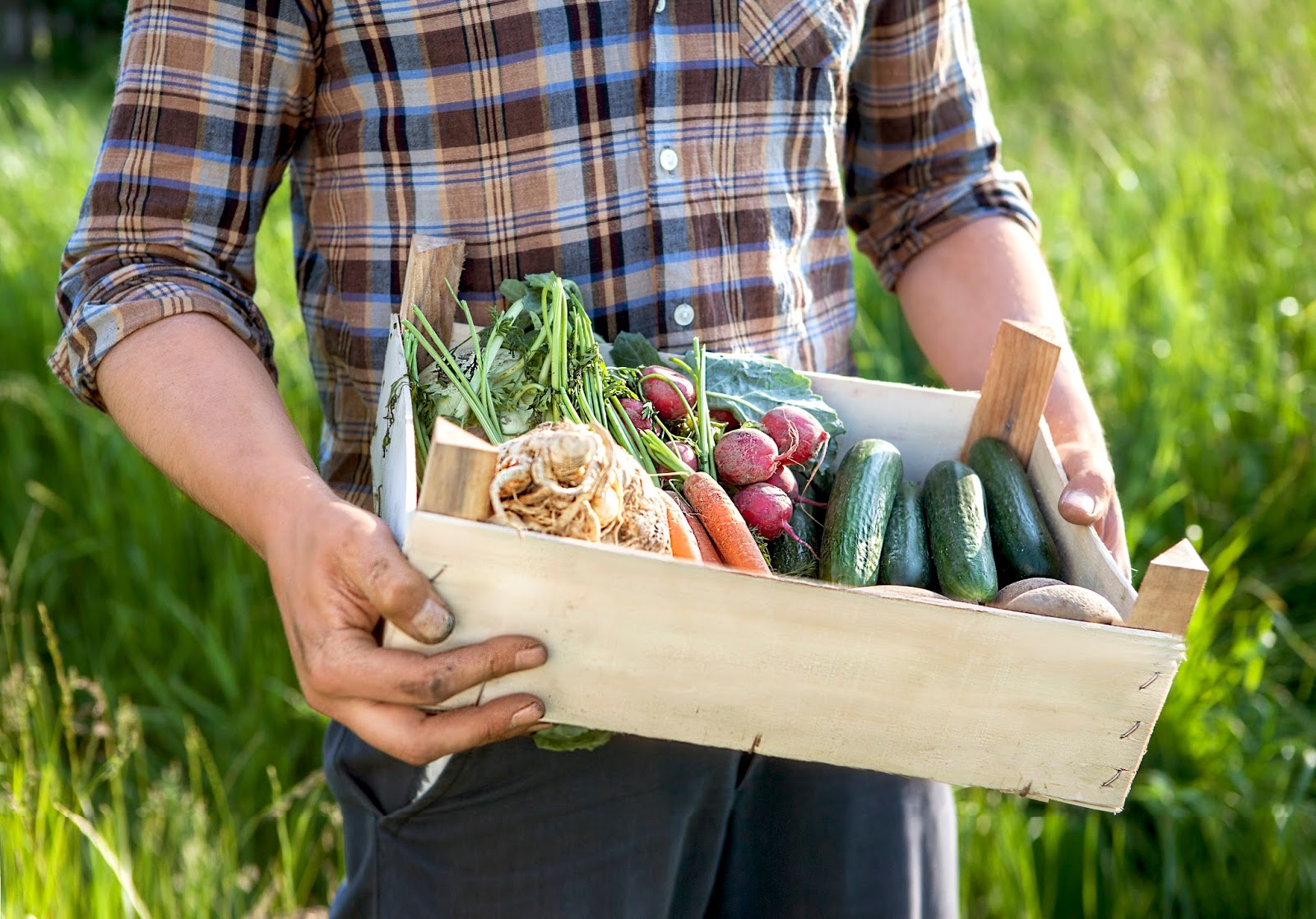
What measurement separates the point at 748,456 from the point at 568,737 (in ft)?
1.33

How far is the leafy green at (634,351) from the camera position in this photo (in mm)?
1523

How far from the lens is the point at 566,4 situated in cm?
146

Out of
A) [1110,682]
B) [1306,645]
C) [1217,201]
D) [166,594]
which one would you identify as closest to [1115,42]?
[1217,201]

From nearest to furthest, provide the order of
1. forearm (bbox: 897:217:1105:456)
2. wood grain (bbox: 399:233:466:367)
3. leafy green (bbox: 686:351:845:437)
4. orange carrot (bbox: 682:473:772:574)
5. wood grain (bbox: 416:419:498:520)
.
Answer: wood grain (bbox: 416:419:498:520), orange carrot (bbox: 682:473:772:574), wood grain (bbox: 399:233:466:367), leafy green (bbox: 686:351:845:437), forearm (bbox: 897:217:1105:456)

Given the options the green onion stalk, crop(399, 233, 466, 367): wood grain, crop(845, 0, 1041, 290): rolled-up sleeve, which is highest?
crop(845, 0, 1041, 290): rolled-up sleeve

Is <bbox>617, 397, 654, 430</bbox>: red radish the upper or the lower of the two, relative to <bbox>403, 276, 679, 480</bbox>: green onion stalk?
lower

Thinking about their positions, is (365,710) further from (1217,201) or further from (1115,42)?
(1115,42)

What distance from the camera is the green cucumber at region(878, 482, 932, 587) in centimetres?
144

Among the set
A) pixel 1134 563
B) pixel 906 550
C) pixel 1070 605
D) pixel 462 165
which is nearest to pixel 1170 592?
pixel 1070 605

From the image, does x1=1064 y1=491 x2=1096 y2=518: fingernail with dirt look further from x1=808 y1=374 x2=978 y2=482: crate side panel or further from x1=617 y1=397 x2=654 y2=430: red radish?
x1=617 y1=397 x2=654 y2=430: red radish

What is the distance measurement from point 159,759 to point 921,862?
2434mm

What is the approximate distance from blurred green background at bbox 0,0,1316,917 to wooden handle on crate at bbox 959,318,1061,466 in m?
1.32

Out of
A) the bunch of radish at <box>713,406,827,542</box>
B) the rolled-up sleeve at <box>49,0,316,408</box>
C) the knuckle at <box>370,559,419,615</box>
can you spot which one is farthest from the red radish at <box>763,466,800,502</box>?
the rolled-up sleeve at <box>49,0,316,408</box>

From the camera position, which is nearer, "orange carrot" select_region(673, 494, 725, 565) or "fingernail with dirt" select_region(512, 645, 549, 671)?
"fingernail with dirt" select_region(512, 645, 549, 671)
